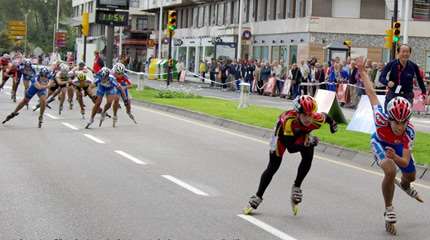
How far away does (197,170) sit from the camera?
527 inches

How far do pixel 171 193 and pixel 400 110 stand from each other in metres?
3.46

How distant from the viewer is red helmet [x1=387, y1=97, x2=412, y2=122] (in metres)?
8.59

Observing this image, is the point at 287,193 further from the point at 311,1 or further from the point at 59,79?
the point at 311,1

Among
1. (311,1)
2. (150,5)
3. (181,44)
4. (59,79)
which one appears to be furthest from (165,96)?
(150,5)

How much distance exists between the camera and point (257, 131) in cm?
2100

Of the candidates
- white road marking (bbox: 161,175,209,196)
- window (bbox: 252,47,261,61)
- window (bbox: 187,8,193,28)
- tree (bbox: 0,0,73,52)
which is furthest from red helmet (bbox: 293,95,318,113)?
tree (bbox: 0,0,73,52)

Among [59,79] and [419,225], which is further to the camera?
[59,79]

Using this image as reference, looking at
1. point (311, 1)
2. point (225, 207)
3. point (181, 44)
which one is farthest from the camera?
point (181, 44)

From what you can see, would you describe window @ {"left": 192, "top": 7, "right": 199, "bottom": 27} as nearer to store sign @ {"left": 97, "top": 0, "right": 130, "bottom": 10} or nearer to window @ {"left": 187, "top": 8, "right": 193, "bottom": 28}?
window @ {"left": 187, "top": 8, "right": 193, "bottom": 28}

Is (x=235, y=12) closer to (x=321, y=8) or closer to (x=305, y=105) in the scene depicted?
(x=321, y=8)

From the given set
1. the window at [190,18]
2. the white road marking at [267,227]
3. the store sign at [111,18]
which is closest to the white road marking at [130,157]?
the white road marking at [267,227]

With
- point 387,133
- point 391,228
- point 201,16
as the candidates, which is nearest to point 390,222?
point 391,228

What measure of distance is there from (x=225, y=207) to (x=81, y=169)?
3.66 meters

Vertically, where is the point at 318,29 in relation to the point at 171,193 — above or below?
above
